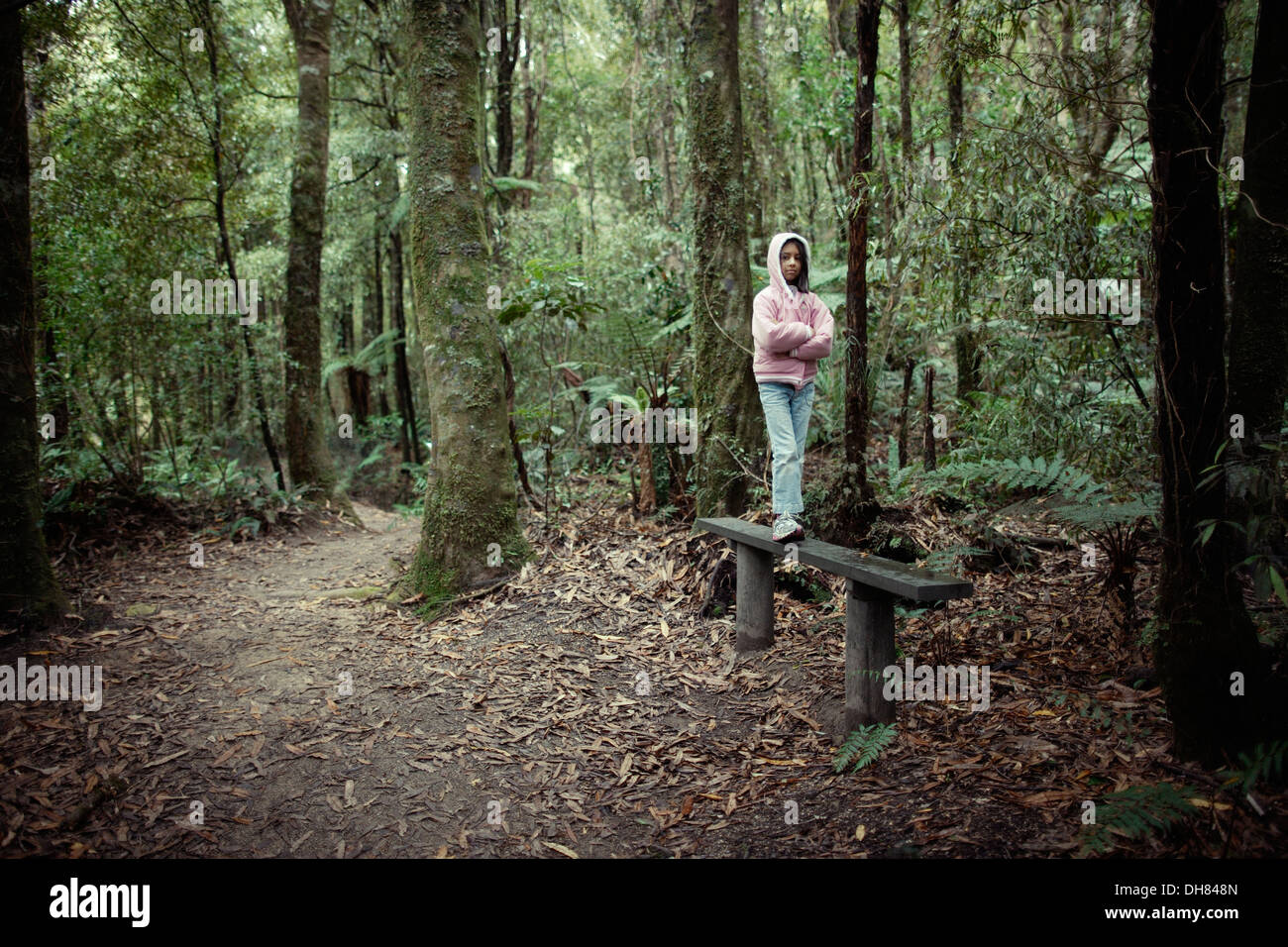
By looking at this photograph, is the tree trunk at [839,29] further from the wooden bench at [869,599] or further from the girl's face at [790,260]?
the wooden bench at [869,599]

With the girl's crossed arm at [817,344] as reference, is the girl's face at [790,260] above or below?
above

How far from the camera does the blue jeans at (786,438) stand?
4.41 meters

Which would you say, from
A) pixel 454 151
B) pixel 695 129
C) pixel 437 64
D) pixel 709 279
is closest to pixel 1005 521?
pixel 709 279

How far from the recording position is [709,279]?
18.2 feet

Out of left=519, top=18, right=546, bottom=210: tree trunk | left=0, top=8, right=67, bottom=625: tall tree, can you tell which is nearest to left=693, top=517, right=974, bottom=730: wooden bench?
left=0, top=8, right=67, bottom=625: tall tree

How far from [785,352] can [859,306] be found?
2.05ft

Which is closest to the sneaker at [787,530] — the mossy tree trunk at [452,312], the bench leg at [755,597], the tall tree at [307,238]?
the bench leg at [755,597]

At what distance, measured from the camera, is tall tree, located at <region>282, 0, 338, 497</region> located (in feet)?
29.6

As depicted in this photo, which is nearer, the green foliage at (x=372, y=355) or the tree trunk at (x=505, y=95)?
the tree trunk at (x=505, y=95)

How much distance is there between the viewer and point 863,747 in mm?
3242

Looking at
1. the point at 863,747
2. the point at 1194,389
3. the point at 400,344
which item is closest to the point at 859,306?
the point at 1194,389

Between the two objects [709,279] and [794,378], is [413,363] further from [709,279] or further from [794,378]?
[794,378]

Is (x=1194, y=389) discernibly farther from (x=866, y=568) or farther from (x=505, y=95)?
(x=505, y=95)

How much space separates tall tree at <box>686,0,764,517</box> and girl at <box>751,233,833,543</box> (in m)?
0.95
